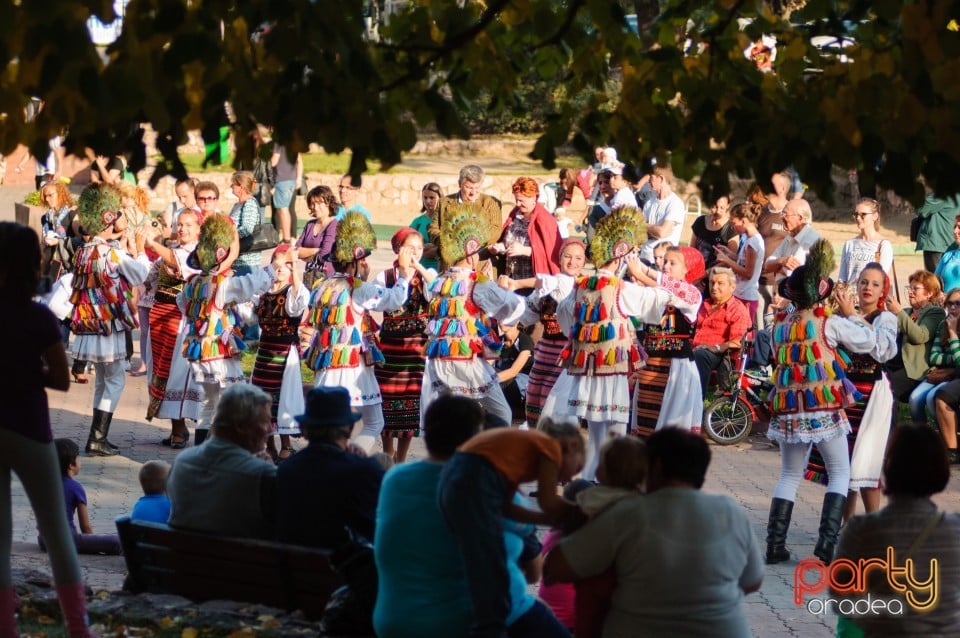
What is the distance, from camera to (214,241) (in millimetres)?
10719

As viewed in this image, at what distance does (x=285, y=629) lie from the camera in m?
6.05

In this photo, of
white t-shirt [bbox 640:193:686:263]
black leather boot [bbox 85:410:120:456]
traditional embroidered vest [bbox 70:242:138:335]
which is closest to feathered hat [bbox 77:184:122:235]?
traditional embroidered vest [bbox 70:242:138:335]

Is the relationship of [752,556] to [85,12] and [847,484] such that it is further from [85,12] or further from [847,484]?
[847,484]

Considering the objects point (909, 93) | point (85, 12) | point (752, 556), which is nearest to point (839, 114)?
point (909, 93)

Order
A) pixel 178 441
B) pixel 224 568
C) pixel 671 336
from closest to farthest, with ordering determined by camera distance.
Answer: pixel 224 568, pixel 671 336, pixel 178 441

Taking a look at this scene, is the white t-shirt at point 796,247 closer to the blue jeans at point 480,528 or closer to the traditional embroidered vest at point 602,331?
the traditional embroidered vest at point 602,331

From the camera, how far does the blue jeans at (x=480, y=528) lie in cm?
495

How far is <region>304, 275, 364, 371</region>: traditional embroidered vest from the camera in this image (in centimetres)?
1032

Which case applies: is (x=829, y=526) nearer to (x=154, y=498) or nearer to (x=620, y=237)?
(x=620, y=237)

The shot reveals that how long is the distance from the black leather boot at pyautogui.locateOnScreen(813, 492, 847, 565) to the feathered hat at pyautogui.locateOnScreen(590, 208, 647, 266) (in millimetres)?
2255

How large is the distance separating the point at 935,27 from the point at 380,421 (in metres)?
6.35

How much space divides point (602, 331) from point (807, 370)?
A: 5.58 feet

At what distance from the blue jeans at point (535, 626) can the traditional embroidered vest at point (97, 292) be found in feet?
21.7

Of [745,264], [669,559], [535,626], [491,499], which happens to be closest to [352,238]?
[745,264]
